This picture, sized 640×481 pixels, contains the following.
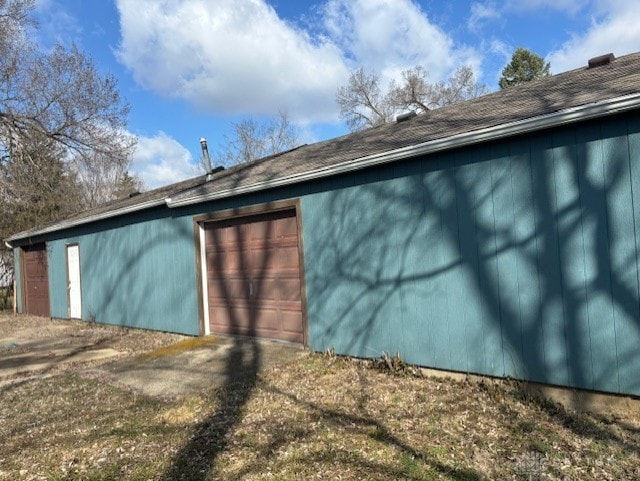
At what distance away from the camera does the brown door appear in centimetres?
1562

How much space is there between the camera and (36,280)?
16.1 metres

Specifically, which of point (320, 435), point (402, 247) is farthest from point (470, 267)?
point (320, 435)

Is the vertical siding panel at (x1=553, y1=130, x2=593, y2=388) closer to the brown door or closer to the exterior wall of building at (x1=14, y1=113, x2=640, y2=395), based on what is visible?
the exterior wall of building at (x1=14, y1=113, x2=640, y2=395)

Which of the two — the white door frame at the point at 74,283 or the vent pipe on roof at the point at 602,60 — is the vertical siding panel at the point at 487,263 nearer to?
the vent pipe on roof at the point at 602,60

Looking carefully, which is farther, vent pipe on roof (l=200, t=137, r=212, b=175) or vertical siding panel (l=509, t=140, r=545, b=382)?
vent pipe on roof (l=200, t=137, r=212, b=175)

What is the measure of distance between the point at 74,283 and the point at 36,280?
123 inches

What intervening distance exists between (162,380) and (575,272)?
5.24 meters

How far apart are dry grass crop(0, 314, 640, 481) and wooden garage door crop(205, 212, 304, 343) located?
208 cm

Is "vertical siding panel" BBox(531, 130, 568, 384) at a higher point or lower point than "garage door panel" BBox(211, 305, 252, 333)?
higher

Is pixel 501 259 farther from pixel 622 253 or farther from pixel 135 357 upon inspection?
pixel 135 357

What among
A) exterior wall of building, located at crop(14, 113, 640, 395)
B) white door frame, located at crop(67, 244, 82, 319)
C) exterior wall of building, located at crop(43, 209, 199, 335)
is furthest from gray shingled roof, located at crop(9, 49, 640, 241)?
white door frame, located at crop(67, 244, 82, 319)

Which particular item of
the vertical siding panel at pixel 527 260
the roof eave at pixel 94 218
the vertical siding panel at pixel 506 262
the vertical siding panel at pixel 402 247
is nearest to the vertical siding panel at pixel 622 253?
the vertical siding panel at pixel 527 260

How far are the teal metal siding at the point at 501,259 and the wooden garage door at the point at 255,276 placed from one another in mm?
907

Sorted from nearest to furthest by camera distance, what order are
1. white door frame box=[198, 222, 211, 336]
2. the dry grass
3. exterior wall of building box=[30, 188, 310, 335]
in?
1. the dry grass
2. white door frame box=[198, 222, 211, 336]
3. exterior wall of building box=[30, 188, 310, 335]
